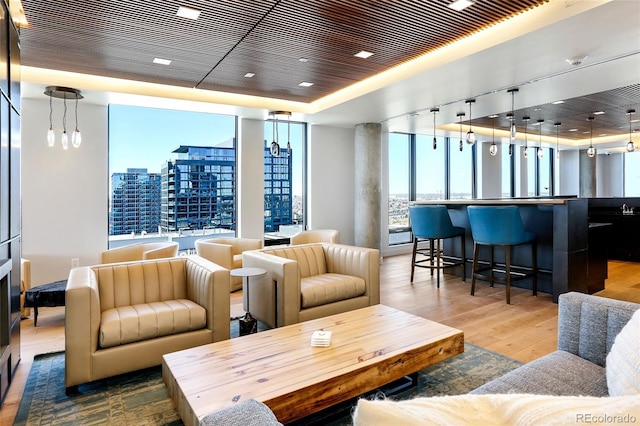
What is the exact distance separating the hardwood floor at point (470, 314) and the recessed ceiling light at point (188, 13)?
297 cm

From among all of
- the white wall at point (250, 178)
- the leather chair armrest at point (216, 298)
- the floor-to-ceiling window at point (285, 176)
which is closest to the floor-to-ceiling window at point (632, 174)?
the floor-to-ceiling window at point (285, 176)

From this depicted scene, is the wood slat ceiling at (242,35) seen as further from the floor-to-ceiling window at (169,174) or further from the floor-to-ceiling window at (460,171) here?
the floor-to-ceiling window at (460,171)

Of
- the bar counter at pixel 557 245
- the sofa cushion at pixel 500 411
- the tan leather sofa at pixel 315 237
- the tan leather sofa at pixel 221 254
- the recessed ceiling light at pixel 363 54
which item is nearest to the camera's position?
the sofa cushion at pixel 500 411

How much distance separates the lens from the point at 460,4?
2.95 metres

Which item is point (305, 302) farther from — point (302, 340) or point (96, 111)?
point (96, 111)

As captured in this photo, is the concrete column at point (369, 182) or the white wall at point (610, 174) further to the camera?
the white wall at point (610, 174)

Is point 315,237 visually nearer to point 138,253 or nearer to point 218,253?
point 218,253

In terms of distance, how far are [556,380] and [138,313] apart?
2618 mm

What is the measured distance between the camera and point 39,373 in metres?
2.73

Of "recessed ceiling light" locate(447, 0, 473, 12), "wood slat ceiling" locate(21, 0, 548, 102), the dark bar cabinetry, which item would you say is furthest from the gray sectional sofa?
the dark bar cabinetry

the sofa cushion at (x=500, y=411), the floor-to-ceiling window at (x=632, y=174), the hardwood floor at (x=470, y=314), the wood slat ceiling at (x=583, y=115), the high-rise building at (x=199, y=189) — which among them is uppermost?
the wood slat ceiling at (x=583, y=115)

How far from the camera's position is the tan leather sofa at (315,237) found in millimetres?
6047

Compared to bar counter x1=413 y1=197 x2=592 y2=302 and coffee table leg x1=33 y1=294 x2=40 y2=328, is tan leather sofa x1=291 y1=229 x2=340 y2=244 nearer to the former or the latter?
bar counter x1=413 y1=197 x2=592 y2=302

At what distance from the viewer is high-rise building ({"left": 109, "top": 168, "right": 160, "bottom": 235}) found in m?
5.64
